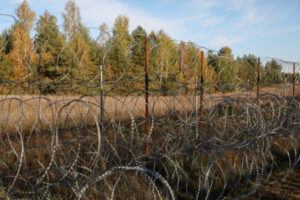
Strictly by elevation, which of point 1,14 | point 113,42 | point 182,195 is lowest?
point 182,195

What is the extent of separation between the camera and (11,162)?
471cm

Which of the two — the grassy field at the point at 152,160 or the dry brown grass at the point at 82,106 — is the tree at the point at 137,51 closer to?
the dry brown grass at the point at 82,106

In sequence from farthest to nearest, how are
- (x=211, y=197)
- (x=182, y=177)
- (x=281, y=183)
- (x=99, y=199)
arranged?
(x=182, y=177), (x=281, y=183), (x=211, y=197), (x=99, y=199)

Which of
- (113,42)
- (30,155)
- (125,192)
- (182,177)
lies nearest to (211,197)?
(182,177)

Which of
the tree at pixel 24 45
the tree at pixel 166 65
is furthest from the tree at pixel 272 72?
the tree at pixel 24 45

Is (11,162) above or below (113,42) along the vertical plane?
below

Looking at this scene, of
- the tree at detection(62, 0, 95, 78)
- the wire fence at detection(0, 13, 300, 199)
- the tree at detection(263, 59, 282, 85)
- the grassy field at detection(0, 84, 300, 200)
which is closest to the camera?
the grassy field at detection(0, 84, 300, 200)

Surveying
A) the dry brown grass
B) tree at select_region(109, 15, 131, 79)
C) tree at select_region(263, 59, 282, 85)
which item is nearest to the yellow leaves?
the dry brown grass

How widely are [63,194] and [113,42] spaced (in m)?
2.27

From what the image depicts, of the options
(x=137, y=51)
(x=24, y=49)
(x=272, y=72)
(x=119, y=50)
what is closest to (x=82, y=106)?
(x=24, y=49)

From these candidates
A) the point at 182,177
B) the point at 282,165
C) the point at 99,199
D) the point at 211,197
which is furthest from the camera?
the point at 282,165

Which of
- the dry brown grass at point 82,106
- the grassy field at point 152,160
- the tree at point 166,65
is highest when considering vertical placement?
the tree at point 166,65

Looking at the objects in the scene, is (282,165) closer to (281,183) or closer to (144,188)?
(281,183)

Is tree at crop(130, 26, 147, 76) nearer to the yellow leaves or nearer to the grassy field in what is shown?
the grassy field
